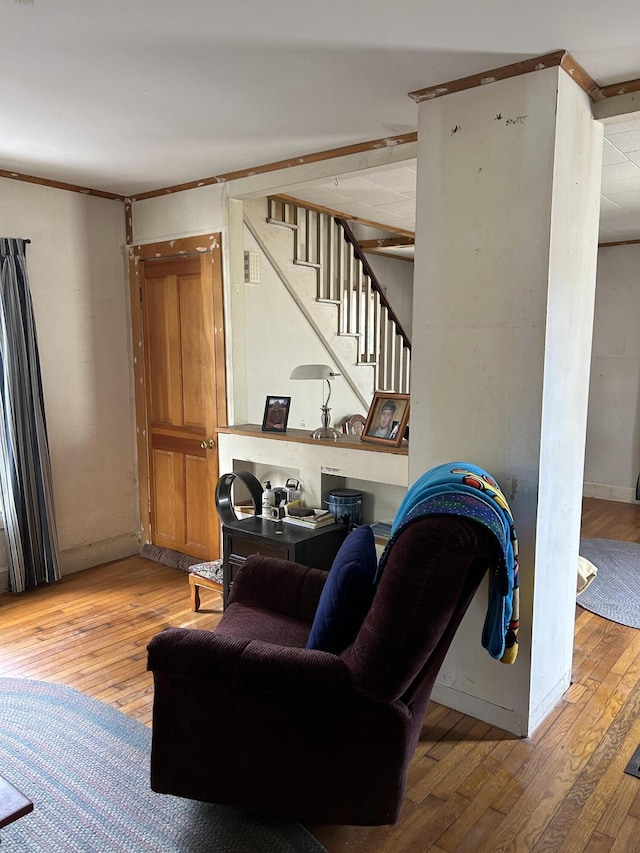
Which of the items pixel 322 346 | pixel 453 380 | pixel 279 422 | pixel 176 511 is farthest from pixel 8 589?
pixel 453 380

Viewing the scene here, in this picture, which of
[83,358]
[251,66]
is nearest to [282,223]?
[83,358]

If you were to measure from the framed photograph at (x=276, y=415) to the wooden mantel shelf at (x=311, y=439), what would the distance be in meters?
0.04

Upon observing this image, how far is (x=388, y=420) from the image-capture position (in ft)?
10.4

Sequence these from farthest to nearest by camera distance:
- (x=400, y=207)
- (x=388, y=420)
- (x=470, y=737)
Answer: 1. (x=400, y=207)
2. (x=388, y=420)
3. (x=470, y=737)

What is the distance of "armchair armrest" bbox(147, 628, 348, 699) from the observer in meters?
1.75

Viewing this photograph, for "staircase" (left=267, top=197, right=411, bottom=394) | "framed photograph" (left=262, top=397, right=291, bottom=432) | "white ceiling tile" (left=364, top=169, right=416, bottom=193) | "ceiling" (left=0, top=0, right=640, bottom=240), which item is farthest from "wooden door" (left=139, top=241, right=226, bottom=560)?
"white ceiling tile" (left=364, top=169, right=416, bottom=193)

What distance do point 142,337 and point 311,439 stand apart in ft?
5.19

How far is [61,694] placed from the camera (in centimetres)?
268

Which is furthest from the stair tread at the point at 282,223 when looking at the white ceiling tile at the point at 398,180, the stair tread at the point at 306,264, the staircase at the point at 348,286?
the white ceiling tile at the point at 398,180

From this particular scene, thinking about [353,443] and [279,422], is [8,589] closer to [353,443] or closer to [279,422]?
[279,422]

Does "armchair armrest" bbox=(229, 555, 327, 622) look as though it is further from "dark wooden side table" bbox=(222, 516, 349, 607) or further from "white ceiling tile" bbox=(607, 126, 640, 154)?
"white ceiling tile" bbox=(607, 126, 640, 154)

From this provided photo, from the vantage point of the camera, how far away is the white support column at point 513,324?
2.24 metres

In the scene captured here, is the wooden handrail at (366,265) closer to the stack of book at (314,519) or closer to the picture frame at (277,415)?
the picture frame at (277,415)

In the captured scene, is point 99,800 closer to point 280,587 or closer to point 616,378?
point 280,587
